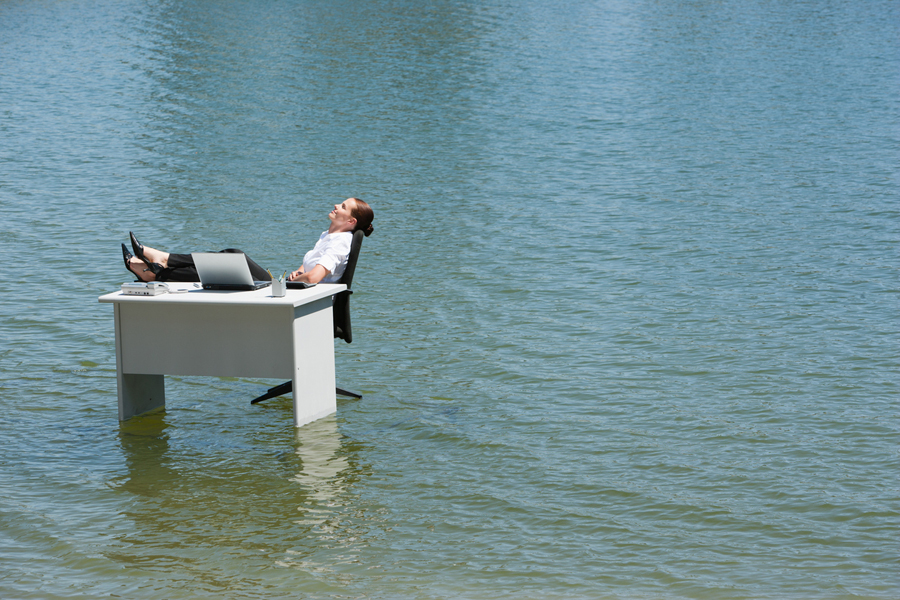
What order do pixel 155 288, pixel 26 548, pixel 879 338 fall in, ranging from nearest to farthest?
1. pixel 26 548
2. pixel 155 288
3. pixel 879 338

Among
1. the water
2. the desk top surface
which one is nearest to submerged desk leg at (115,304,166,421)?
the water

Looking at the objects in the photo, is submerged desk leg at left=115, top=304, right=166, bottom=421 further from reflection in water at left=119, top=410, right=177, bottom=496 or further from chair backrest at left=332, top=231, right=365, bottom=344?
chair backrest at left=332, top=231, right=365, bottom=344

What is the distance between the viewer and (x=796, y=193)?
580 inches

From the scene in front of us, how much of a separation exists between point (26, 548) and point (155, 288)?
189 centimetres

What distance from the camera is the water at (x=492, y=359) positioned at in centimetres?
498

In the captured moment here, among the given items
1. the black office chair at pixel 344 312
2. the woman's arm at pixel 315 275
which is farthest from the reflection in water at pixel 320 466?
the woman's arm at pixel 315 275

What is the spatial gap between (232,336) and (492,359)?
2.39 meters

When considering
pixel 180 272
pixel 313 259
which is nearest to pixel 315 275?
pixel 313 259

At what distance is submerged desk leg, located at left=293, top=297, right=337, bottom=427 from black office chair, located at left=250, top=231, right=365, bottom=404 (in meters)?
0.32

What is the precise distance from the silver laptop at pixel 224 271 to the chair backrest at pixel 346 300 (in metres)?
0.62

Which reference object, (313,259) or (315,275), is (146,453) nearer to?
(315,275)

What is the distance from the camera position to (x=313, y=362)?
6527 mm

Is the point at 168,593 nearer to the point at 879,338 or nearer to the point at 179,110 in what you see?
the point at 879,338

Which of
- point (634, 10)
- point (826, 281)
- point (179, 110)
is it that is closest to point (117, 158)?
point (179, 110)
